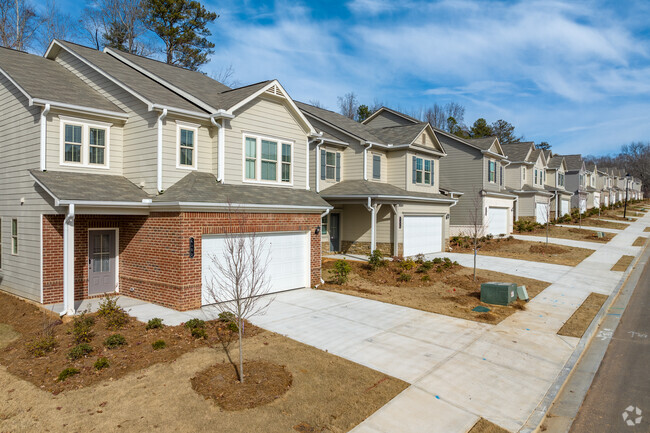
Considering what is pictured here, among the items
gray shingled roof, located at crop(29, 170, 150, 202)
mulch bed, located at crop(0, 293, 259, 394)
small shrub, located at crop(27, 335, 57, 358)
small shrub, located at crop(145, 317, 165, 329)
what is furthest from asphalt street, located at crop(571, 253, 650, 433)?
gray shingled roof, located at crop(29, 170, 150, 202)

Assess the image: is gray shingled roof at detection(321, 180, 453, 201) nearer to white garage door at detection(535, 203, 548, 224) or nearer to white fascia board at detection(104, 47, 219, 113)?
white fascia board at detection(104, 47, 219, 113)

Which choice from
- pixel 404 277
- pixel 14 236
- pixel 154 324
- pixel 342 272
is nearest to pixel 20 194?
pixel 14 236

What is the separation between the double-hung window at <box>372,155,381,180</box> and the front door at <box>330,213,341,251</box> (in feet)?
10.8

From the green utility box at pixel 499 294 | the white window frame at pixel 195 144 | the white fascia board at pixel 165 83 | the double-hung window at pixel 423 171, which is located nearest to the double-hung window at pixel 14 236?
the white window frame at pixel 195 144

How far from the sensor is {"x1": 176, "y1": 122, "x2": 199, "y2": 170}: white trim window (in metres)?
13.5

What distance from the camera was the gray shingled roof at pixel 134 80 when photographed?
13.4 m

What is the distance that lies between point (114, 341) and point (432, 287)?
11537 millimetres

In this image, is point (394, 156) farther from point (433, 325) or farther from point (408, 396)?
point (408, 396)

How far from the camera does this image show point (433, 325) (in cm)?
1111

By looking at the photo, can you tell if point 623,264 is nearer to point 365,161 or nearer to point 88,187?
point 365,161

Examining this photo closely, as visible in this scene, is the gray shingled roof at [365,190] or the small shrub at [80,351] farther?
the gray shingled roof at [365,190]

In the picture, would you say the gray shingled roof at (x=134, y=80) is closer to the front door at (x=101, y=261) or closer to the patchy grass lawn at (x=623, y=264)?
the front door at (x=101, y=261)

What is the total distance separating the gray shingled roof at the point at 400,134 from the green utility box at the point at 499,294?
1272 cm

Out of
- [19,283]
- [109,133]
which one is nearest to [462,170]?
[109,133]
